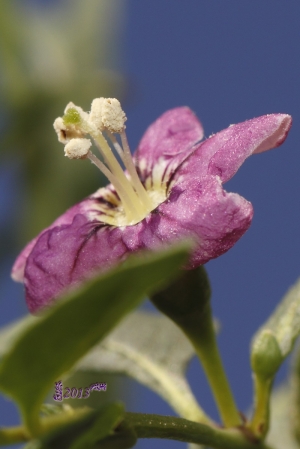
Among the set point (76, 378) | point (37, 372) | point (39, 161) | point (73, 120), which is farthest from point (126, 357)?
point (39, 161)

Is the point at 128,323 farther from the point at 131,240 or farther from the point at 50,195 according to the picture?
the point at 50,195

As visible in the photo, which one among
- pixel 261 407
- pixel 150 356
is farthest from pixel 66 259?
pixel 150 356

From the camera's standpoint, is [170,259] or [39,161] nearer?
[170,259]

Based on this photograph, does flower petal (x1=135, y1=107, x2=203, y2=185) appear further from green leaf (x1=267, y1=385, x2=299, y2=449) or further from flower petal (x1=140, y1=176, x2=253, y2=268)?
green leaf (x1=267, y1=385, x2=299, y2=449)

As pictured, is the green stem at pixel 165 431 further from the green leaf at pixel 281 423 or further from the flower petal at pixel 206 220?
the green leaf at pixel 281 423

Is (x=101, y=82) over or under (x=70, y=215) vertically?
over

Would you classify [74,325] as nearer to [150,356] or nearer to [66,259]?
[66,259]
